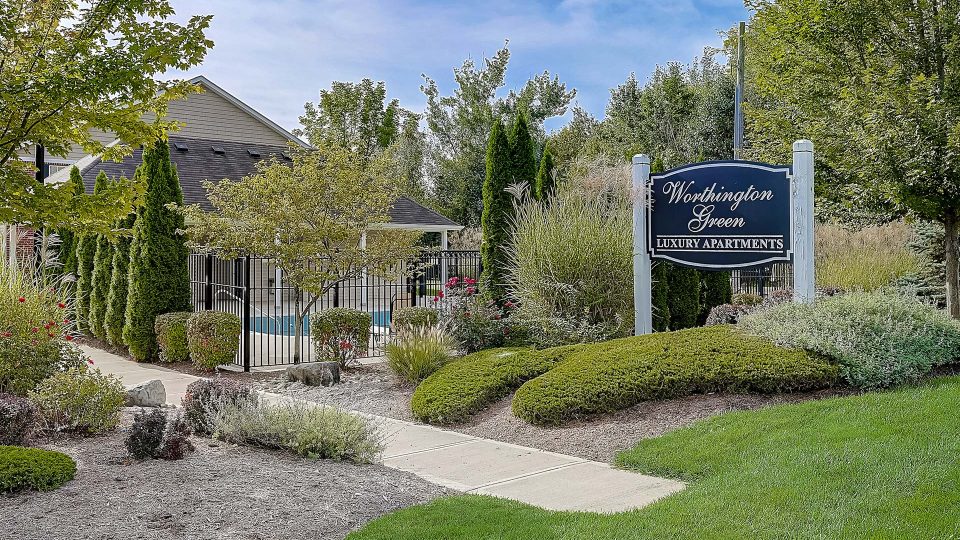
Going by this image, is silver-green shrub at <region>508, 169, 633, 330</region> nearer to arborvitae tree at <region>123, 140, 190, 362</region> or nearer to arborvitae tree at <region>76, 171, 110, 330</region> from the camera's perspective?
arborvitae tree at <region>123, 140, 190, 362</region>

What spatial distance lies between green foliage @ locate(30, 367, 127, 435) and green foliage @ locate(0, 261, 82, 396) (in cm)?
126

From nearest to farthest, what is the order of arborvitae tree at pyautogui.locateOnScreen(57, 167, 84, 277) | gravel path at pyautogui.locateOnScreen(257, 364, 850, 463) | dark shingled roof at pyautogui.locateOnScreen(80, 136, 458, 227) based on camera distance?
gravel path at pyautogui.locateOnScreen(257, 364, 850, 463), arborvitae tree at pyautogui.locateOnScreen(57, 167, 84, 277), dark shingled roof at pyautogui.locateOnScreen(80, 136, 458, 227)

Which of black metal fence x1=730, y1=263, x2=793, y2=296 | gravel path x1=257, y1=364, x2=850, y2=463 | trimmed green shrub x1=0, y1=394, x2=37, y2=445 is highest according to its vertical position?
black metal fence x1=730, y1=263, x2=793, y2=296

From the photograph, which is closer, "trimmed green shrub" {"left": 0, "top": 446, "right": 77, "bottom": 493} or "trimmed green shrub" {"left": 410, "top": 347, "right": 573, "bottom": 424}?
"trimmed green shrub" {"left": 0, "top": 446, "right": 77, "bottom": 493}

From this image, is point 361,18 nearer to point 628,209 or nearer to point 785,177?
point 628,209

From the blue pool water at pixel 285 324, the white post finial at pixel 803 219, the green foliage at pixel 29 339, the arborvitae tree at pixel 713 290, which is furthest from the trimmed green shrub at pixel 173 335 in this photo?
the arborvitae tree at pixel 713 290

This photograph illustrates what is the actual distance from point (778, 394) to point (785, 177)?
10.1 feet

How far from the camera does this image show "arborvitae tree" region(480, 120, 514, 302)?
12.0m

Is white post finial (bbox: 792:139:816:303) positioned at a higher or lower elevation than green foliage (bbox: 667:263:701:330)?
higher

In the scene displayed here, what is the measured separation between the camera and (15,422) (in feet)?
18.6

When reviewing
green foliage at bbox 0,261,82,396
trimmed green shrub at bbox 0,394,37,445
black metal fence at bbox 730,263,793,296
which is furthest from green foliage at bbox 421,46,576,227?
trimmed green shrub at bbox 0,394,37,445

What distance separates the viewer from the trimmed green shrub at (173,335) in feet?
38.2

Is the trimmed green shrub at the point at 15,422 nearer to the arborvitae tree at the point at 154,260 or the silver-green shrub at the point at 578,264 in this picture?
the silver-green shrub at the point at 578,264

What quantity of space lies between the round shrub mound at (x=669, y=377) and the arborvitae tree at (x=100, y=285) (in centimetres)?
941
